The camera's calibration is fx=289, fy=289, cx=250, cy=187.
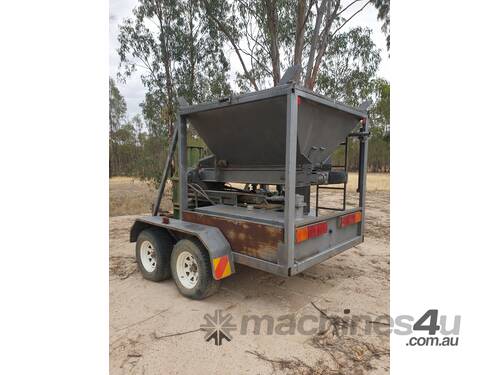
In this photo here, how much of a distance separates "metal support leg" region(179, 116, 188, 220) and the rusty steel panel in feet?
2.04

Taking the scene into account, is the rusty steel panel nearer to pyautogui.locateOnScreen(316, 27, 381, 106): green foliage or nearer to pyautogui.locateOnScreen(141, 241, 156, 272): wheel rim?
pyautogui.locateOnScreen(141, 241, 156, 272): wheel rim

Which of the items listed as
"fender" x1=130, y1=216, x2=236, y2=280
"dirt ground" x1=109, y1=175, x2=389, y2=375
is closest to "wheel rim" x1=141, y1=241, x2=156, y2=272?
"dirt ground" x1=109, y1=175, x2=389, y2=375

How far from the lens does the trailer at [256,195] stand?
2977 millimetres

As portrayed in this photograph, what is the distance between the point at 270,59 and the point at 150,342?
12.0m

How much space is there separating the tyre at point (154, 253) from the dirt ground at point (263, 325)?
A: 0.14 metres

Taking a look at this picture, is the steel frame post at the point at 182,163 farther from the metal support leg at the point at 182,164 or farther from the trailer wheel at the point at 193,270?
the trailer wheel at the point at 193,270

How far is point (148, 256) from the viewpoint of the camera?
14.0 ft

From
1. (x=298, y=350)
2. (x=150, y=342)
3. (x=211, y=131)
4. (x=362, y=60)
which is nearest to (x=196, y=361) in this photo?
(x=150, y=342)

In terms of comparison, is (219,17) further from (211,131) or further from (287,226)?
(287,226)

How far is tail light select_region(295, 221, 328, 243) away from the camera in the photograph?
118 inches

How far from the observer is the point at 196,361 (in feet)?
8.14

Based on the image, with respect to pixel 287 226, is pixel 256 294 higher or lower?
lower

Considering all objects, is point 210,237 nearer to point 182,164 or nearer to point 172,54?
point 182,164
